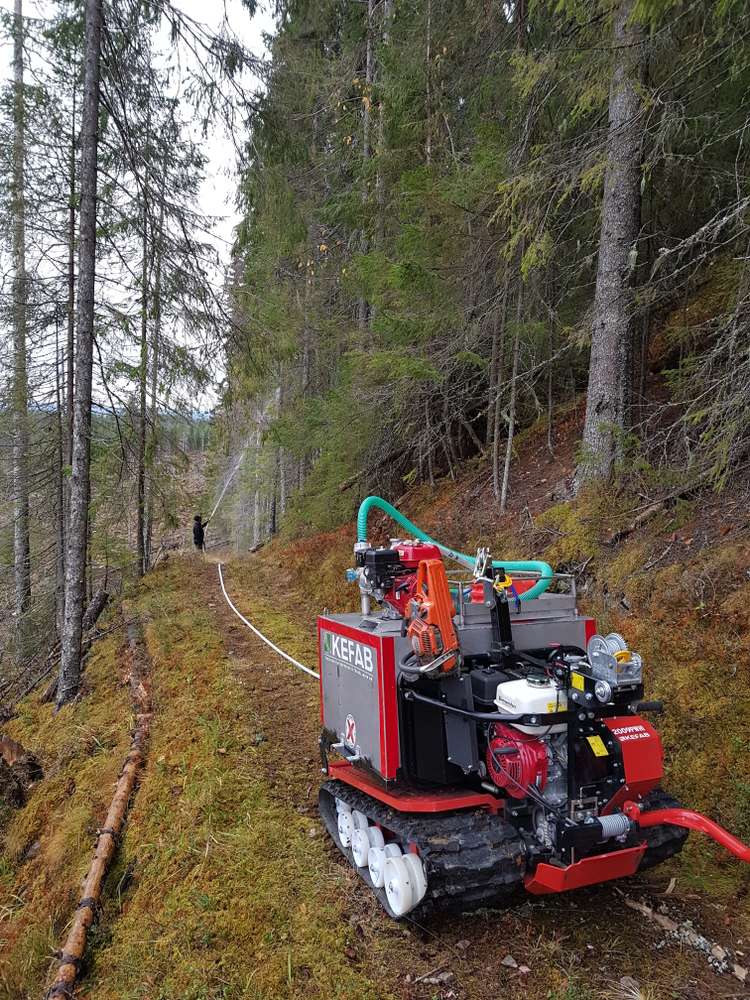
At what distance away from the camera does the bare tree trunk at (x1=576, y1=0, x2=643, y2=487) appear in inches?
284

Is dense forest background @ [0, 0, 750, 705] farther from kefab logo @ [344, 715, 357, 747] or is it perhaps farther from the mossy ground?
kefab logo @ [344, 715, 357, 747]

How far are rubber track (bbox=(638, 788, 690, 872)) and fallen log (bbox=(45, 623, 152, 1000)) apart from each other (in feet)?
11.5

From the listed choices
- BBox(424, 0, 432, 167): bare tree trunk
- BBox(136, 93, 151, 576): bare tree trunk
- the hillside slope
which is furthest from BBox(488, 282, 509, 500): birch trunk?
BBox(136, 93, 151, 576): bare tree trunk

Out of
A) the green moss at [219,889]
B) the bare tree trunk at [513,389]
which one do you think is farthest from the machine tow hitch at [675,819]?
the bare tree trunk at [513,389]

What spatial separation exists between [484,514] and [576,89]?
6030 mm

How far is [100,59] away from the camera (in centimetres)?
798

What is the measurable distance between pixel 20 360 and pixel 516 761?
12.2m

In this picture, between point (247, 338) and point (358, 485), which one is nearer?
point (247, 338)

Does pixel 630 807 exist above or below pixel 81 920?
above

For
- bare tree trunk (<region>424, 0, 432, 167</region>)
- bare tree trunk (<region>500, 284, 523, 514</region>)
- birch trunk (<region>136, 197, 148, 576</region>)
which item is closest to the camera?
birch trunk (<region>136, 197, 148, 576</region>)

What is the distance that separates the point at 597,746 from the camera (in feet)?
11.0

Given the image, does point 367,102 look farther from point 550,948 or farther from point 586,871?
point 550,948

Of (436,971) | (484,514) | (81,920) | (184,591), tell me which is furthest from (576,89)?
(184,591)

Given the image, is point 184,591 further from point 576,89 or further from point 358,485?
point 576,89
